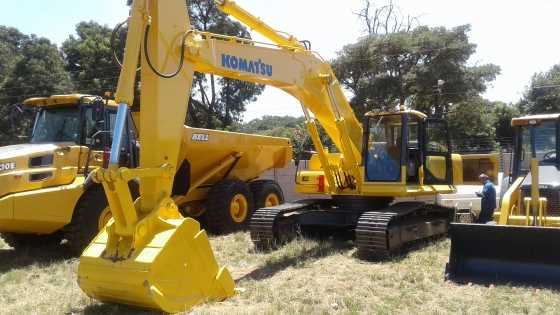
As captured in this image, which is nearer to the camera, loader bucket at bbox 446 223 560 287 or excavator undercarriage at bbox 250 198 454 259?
loader bucket at bbox 446 223 560 287

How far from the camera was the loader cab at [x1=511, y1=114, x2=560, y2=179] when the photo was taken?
8.23m

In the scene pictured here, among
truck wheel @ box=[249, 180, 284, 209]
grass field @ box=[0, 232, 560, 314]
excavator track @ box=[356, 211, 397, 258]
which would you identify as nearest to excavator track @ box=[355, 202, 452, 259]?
excavator track @ box=[356, 211, 397, 258]

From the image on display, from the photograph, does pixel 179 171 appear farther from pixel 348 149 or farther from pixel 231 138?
pixel 348 149

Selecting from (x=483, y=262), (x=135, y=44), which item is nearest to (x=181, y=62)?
(x=135, y=44)

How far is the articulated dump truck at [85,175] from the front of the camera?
824cm

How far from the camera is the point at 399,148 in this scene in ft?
30.2

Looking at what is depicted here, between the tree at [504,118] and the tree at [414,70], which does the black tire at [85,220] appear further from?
the tree at [504,118]

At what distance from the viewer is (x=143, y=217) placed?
5617 mm

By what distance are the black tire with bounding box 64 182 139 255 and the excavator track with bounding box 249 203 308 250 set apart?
1.98m

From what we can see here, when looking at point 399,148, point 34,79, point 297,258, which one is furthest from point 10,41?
point 297,258

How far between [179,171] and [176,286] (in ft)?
18.0

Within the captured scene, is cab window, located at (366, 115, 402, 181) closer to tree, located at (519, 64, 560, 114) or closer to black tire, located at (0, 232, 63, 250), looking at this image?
black tire, located at (0, 232, 63, 250)

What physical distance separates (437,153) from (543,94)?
42772 mm

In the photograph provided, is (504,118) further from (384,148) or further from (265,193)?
(384,148)
